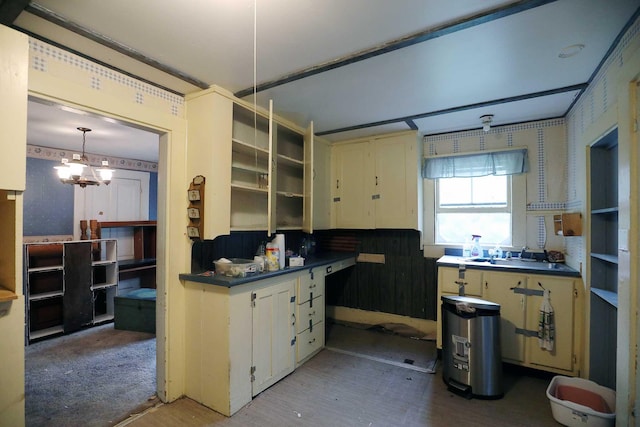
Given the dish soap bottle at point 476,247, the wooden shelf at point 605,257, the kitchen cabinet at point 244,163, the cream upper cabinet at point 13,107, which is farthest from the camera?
the dish soap bottle at point 476,247

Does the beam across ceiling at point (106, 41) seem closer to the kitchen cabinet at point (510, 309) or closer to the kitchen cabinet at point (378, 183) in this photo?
the kitchen cabinet at point (378, 183)

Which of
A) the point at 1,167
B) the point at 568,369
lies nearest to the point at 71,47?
the point at 1,167

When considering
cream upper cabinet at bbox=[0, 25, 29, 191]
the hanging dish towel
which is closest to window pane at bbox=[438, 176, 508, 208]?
the hanging dish towel

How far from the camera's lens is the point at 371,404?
2258mm

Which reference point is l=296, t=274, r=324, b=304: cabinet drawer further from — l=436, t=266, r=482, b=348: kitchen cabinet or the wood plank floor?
l=436, t=266, r=482, b=348: kitchen cabinet

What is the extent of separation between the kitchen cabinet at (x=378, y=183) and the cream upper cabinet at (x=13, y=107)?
9.96 ft

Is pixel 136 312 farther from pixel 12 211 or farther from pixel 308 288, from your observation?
pixel 12 211

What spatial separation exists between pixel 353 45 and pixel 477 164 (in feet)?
Answer: 7.48

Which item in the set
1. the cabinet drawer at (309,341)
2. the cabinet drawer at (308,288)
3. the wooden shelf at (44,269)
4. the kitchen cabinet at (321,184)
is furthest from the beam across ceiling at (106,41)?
the wooden shelf at (44,269)

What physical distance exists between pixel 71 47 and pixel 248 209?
1701 millimetres

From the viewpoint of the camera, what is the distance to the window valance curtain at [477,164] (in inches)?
125

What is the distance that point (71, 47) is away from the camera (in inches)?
68.5

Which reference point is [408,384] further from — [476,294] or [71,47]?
[71,47]

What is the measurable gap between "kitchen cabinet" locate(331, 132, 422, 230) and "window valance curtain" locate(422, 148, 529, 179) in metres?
0.22
